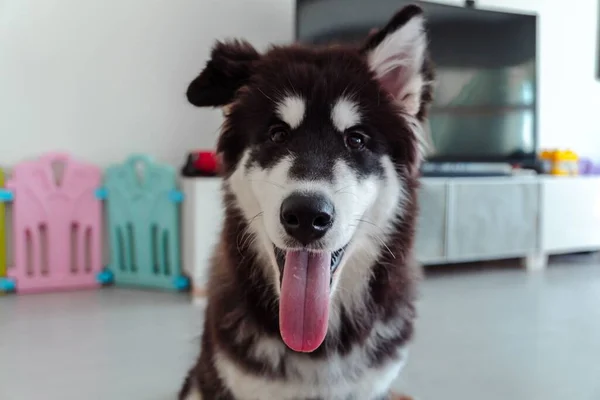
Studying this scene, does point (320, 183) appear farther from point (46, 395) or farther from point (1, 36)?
point (1, 36)

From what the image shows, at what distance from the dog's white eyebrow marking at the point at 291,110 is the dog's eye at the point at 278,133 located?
0.07 feet

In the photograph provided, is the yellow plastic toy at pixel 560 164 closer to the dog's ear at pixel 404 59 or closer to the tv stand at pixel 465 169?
the tv stand at pixel 465 169

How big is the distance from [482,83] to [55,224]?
3.10 metres

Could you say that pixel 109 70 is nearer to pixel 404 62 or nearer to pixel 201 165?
pixel 201 165

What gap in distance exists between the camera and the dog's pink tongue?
3.90 feet

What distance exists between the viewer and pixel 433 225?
3494 millimetres

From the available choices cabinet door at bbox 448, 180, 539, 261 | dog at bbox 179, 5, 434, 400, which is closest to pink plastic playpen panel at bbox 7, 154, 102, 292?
dog at bbox 179, 5, 434, 400

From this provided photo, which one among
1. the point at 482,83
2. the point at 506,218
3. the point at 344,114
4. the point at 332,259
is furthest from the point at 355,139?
the point at 482,83

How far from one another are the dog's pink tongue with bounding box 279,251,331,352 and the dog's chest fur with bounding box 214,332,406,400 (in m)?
0.08

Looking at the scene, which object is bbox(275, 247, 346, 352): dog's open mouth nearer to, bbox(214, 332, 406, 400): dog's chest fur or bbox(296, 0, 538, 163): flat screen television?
bbox(214, 332, 406, 400): dog's chest fur

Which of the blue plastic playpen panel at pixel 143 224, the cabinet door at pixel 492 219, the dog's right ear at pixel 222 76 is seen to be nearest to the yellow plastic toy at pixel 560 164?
the cabinet door at pixel 492 219

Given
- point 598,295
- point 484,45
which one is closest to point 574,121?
point 484,45

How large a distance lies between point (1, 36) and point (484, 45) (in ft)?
10.6

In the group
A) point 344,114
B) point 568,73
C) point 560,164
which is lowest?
point 560,164
